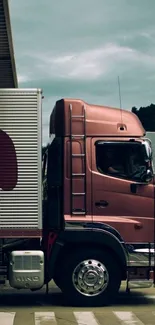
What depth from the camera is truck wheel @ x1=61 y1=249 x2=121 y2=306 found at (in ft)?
35.9

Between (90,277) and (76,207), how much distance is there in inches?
46.2

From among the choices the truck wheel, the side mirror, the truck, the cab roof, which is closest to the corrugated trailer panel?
the truck

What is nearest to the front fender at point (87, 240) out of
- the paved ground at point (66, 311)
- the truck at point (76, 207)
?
the truck at point (76, 207)

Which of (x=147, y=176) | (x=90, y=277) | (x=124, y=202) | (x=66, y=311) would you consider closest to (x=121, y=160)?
(x=147, y=176)

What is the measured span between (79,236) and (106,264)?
668mm

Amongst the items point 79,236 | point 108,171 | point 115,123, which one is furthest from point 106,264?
point 115,123

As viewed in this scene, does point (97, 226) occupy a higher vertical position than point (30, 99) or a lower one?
lower

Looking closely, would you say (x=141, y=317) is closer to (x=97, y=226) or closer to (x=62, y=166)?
(x=97, y=226)

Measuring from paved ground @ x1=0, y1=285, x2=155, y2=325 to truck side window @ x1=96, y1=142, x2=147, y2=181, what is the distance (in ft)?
7.27

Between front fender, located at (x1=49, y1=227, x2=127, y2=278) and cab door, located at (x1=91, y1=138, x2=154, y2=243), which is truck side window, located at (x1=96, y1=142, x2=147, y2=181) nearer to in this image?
cab door, located at (x1=91, y1=138, x2=154, y2=243)

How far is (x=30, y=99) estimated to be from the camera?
1095 cm

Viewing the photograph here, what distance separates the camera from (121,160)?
11125mm

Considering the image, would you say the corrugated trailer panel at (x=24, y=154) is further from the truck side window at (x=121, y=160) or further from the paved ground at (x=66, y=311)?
the paved ground at (x=66, y=311)

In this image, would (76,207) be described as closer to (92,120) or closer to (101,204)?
(101,204)
